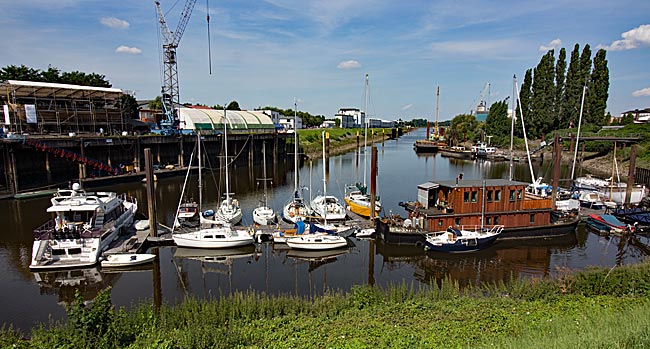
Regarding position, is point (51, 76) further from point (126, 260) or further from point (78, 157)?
point (126, 260)

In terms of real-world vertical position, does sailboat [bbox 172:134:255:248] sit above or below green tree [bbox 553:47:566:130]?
below

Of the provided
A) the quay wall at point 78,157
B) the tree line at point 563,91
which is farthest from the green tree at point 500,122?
the quay wall at point 78,157

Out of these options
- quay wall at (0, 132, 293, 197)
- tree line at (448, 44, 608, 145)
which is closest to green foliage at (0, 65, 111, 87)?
quay wall at (0, 132, 293, 197)

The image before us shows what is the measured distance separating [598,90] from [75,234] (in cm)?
9536

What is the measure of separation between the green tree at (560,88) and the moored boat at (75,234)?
3660 inches

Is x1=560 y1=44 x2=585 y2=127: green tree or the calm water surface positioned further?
x1=560 y1=44 x2=585 y2=127: green tree

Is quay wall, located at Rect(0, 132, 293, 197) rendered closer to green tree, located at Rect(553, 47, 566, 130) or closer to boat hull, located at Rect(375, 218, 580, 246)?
boat hull, located at Rect(375, 218, 580, 246)

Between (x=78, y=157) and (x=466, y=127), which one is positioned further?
(x=466, y=127)

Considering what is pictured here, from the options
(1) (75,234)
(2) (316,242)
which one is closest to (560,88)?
(2) (316,242)

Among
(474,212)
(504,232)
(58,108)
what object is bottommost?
(504,232)

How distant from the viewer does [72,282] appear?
20828 millimetres

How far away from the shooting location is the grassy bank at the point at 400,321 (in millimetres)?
10586

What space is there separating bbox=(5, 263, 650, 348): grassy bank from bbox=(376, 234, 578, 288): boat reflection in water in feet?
20.3

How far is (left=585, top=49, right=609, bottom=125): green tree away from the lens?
7944cm
